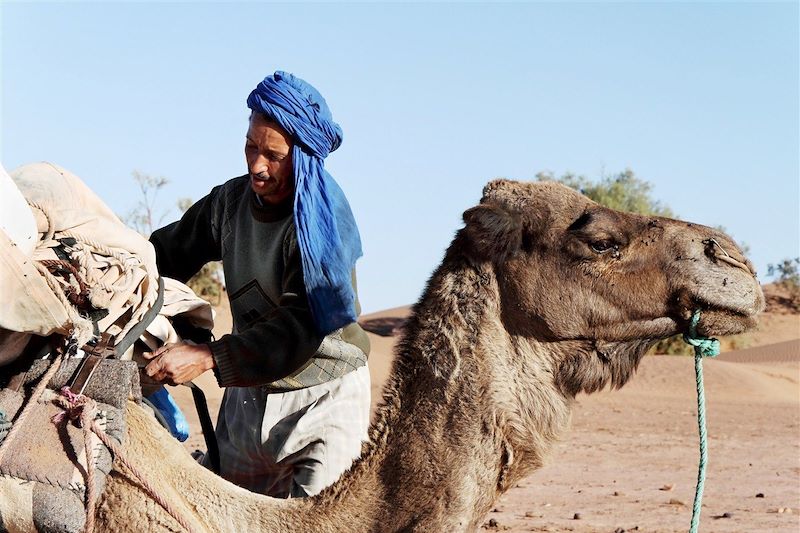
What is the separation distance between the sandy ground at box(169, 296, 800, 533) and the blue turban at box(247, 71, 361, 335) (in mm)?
948

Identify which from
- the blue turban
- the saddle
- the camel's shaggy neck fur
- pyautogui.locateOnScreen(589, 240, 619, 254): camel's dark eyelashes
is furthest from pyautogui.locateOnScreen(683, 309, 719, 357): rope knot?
the saddle

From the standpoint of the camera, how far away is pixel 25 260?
3.50 metres

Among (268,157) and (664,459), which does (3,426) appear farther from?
(664,459)

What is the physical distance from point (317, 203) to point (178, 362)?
29.7 inches

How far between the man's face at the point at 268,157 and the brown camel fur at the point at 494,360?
725mm

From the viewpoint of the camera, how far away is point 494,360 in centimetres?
379

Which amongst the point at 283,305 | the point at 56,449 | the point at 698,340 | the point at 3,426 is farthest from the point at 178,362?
the point at 698,340

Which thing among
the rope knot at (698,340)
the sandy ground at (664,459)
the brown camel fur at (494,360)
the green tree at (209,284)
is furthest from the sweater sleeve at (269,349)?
the green tree at (209,284)

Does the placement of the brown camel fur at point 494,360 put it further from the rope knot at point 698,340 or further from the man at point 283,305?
the man at point 283,305

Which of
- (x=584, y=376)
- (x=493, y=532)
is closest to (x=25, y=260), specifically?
(x=584, y=376)

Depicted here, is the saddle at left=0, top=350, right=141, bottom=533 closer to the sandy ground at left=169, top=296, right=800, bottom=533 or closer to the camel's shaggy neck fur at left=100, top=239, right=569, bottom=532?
the camel's shaggy neck fur at left=100, top=239, right=569, bottom=532

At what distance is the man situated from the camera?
4094 millimetres

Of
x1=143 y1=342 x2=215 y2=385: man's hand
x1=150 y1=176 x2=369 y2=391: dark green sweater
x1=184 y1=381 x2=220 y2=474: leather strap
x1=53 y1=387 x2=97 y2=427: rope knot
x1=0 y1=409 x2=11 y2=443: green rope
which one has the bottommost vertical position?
x1=184 y1=381 x2=220 y2=474: leather strap

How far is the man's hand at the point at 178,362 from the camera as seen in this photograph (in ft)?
13.1
